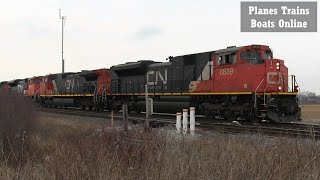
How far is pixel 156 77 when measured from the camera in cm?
2236

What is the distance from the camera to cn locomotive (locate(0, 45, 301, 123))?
50.3ft

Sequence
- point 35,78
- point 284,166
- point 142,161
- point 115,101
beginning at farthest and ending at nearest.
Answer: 1. point 35,78
2. point 115,101
3. point 142,161
4. point 284,166

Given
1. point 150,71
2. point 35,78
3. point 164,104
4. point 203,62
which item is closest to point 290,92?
point 203,62

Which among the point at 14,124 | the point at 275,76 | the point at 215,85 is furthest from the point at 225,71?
the point at 14,124

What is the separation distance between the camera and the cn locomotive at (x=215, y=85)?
15320 millimetres

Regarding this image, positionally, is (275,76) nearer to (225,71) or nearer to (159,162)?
(225,71)

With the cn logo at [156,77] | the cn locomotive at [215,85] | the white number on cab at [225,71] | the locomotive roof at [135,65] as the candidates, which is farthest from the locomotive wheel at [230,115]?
the locomotive roof at [135,65]

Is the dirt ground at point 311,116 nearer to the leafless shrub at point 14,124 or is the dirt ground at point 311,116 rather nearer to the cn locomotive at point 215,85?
the cn locomotive at point 215,85

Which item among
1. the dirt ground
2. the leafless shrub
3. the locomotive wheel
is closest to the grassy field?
the leafless shrub

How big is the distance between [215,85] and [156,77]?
5.49 m

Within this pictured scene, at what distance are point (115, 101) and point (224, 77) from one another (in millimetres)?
11210

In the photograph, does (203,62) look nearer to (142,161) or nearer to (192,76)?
(192,76)

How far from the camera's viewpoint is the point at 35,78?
1624 inches

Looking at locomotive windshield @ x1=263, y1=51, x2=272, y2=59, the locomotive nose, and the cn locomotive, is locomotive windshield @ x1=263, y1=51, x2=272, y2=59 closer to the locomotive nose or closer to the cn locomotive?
the cn locomotive
